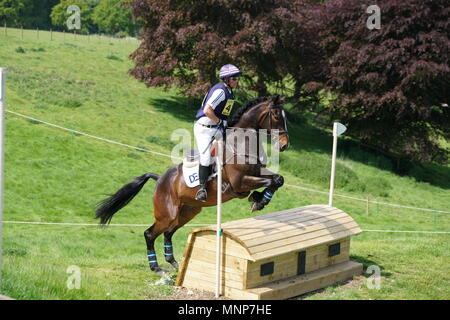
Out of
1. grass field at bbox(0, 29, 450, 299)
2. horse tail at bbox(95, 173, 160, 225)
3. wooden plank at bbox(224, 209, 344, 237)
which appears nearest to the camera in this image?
wooden plank at bbox(224, 209, 344, 237)

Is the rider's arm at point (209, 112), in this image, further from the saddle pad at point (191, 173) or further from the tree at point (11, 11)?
the tree at point (11, 11)

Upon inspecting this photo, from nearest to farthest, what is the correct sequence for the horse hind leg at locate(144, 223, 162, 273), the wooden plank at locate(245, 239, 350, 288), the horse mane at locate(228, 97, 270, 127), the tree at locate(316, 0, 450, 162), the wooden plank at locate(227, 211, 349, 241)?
the wooden plank at locate(245, 239, 350, 288), the wooden plank at locate(227, 211, 349, 241), the horse mane at locate(228, 97, 270, 127), the horse hind leg at locate(144, 223, 162, 273), the tree at locate(316, 0, 450, 162)

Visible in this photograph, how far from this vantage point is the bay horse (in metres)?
7.43

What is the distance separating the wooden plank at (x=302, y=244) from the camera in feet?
22.2

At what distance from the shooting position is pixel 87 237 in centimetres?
1235

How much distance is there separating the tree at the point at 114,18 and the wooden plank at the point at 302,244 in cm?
5966

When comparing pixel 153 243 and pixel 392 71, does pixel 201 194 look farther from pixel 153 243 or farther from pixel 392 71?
pixel 392 71

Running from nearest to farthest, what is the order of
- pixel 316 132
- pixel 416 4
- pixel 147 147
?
pixel 147 147, pixel 416 4, pixel 316 132

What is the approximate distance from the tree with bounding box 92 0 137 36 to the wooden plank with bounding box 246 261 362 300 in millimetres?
59610

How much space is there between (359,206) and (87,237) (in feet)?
29.2

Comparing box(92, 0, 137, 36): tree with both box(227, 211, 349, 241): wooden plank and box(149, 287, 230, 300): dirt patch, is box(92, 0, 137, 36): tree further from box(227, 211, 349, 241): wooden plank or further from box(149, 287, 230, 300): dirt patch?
box(149, 287, 230, 300): dirt patch

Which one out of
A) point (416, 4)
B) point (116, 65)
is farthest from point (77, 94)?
point (416, 4)

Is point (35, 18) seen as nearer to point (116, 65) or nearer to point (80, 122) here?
point (116, 65)

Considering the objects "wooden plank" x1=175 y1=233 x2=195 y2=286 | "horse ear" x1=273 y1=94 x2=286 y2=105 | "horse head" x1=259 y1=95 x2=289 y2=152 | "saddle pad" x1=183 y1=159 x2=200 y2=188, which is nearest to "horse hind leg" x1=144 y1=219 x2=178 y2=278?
"wooden plank" x1=175 y1=233 x2=195 y2=286
